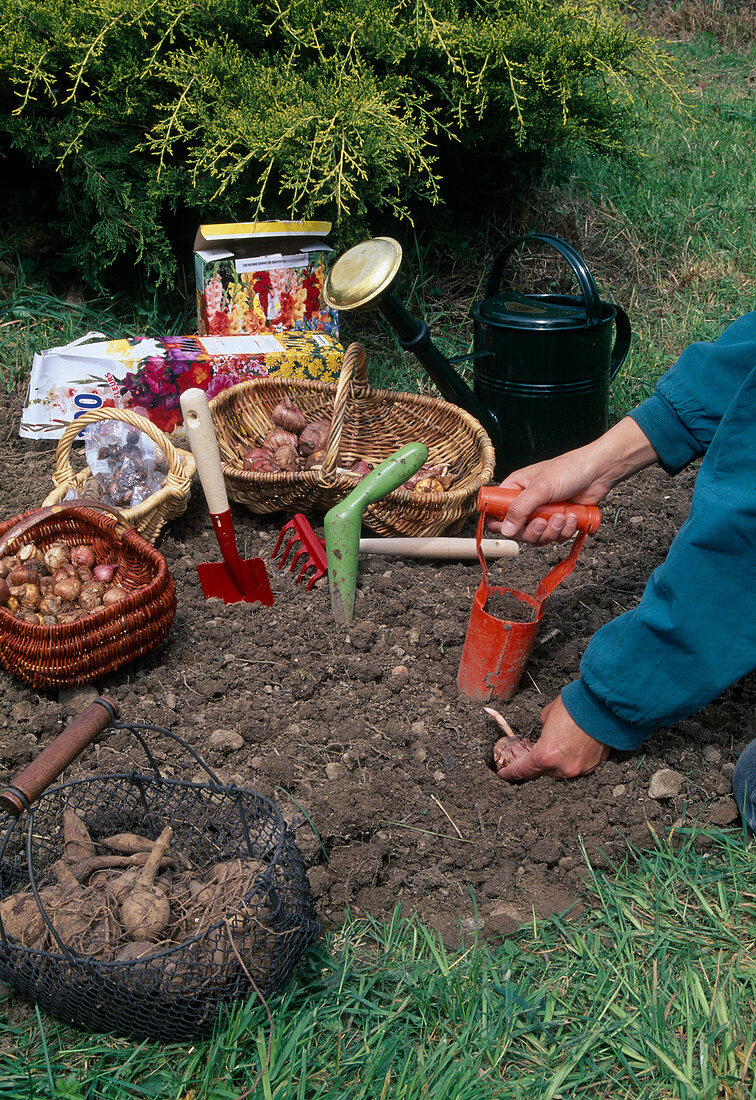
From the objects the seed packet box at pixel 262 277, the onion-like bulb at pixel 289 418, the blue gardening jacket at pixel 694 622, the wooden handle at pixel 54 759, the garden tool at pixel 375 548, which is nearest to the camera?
the wooden handle at pixel 54 759

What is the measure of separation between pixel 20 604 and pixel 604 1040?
1695 millimetres

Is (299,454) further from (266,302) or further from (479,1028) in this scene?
(479,1028)

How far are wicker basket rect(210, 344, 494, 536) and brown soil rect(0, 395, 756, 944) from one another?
0.59 ft

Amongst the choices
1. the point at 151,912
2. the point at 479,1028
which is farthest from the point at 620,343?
the point at 151,912

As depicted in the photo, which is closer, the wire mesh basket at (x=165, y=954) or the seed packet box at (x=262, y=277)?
the wire mesh basket at (x=165, y=954)

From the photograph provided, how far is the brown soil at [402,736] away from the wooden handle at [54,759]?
55cm

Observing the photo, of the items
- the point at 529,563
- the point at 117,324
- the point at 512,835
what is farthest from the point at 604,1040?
the point at 117,324

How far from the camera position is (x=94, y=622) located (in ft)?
6.97

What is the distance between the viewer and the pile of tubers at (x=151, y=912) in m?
1.40

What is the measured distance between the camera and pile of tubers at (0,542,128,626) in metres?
2.28

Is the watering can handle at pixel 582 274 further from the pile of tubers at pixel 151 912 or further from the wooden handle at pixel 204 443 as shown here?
the pile of tubers at pixel 151 912

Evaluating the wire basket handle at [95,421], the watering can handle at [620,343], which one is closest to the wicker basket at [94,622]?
the wire basket handle at [95,421]

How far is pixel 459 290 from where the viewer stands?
4.32 m

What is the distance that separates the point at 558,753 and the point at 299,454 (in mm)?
1516
